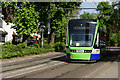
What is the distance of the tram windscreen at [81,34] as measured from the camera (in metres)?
16.2

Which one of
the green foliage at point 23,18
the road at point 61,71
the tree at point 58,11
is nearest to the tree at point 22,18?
the green foliage at point 23,18

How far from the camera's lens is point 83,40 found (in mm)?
16203

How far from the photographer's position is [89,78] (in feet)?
31.6

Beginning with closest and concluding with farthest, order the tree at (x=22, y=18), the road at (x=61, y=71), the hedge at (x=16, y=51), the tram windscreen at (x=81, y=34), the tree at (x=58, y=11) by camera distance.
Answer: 1. the road at (x=61, y=71)
2. the tram windscreen at (x=81, y=34)
3. the hedge at (x=16, y=51)
4. the tree at (x=22, y=18)
5. the tree at (x=58, y=11)

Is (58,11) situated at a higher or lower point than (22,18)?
higher

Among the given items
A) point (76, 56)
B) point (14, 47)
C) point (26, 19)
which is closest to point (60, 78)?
point (76, 56)

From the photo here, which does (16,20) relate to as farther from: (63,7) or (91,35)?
(91,35)

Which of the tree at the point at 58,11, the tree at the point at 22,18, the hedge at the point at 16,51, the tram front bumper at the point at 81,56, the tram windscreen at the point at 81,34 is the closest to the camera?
the tram front bumper at the point at 81,56

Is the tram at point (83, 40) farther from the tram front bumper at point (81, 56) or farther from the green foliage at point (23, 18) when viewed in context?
the green foliage at point (23, 18)

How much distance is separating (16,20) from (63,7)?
8.32 meters

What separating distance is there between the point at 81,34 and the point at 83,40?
48cm

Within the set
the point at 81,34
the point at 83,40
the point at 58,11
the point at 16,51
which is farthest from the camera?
the point at 58,11

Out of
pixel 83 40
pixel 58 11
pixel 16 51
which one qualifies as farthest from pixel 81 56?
pixel 58 11

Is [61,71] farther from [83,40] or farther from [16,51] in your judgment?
[16,51]
